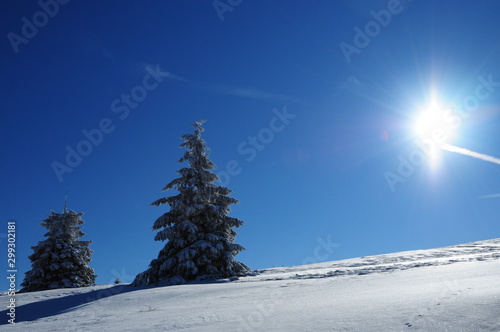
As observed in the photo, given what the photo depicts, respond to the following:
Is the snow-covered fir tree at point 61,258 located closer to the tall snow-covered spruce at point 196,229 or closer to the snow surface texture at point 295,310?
the tall snow-covered spruce at point 196,229

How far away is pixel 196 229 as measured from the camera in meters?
15.7

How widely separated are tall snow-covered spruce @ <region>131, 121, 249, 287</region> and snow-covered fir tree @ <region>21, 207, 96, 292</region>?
37.9ft

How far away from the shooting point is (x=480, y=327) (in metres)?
2.97

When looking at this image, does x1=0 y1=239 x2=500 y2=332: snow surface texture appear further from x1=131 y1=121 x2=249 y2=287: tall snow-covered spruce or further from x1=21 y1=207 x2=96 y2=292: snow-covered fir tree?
x1=21 y1=207 x2=96 y2=292: snow-covered fir tree

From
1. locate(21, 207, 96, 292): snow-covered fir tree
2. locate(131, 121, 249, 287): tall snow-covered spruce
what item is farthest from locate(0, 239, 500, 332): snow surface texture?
locate(21, 207, 96, 292): snow-covered fir tree

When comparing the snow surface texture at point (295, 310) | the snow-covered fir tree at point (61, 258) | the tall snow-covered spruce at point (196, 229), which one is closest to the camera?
the snow surface texture at point (295, 310)

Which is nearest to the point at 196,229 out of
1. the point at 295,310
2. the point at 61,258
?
the point at 295,310

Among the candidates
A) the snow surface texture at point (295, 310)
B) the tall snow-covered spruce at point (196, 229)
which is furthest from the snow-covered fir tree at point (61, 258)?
the snow surface texture at point (295, 310)

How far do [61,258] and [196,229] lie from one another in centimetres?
1382

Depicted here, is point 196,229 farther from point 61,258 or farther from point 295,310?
point 61,258

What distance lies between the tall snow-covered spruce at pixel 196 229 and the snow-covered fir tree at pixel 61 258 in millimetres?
11567

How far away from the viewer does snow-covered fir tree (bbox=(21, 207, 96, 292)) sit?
892 inches

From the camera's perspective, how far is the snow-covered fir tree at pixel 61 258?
74.3ft

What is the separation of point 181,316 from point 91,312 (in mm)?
2493
